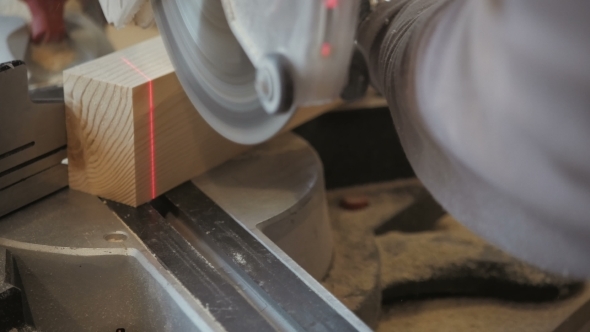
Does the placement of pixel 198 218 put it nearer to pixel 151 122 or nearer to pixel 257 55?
pixel 151 122

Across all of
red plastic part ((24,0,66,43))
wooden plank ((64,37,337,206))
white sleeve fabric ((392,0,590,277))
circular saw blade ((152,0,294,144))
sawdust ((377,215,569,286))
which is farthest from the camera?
sawdust ((377,215,569,286))

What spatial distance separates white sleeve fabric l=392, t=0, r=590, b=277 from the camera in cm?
47

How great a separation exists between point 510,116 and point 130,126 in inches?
24.8

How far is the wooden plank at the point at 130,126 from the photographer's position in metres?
0.94

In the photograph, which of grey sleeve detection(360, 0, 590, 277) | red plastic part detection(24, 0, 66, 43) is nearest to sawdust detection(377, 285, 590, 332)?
grey sleeve detection(360, 0, 590, 277)

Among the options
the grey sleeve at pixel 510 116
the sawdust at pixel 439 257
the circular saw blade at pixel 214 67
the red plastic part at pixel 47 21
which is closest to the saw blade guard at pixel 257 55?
the circular saw blade at pixel 214 67

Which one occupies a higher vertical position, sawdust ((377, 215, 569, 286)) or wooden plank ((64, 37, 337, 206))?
wooden plank ((64, 37, 337, 206))

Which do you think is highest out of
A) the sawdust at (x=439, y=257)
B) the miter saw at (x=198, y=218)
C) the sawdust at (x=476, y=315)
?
the miter saw at (x=198, y=218)

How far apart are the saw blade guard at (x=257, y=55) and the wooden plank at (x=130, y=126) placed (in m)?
0.09

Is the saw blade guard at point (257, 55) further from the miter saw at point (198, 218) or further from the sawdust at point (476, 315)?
the sawdust at point (476, 315)

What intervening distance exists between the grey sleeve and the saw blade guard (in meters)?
0.11

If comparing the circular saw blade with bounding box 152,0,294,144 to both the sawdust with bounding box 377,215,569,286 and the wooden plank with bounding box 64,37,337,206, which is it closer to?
the wooden plank with bounding box 64,37,337,206

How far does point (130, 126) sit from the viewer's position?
0.93 m

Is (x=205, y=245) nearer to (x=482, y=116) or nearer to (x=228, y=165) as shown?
(x=228, y=165)
